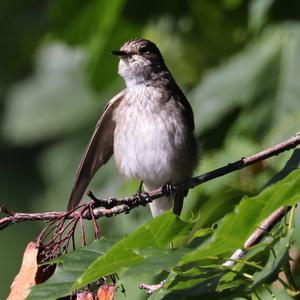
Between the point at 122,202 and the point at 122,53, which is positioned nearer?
the point at 122,202

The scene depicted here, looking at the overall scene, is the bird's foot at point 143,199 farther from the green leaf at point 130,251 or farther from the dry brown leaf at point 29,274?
the green leaf at point 130,251

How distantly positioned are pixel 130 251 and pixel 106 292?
43cm

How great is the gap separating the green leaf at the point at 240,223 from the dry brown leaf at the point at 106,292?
0.50m

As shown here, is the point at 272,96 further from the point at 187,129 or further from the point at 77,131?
the point at 77,131

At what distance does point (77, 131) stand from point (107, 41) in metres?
1.57

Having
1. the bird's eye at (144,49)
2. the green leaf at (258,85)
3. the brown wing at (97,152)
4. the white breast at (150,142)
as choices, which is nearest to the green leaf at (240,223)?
the brown wing at (97,152)

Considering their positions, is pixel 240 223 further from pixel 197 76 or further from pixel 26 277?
pixel 197 76

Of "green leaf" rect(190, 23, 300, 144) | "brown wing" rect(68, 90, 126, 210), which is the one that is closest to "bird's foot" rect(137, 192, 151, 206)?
"brown wing" rect(68, 90, 126, 210)

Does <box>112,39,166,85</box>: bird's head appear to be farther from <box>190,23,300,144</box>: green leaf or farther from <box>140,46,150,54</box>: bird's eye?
<box>190,23,300,144</box>: green leaf

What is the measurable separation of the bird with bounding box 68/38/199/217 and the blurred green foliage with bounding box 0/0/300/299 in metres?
0.12

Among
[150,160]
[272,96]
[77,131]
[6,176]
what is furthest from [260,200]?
[6,176]

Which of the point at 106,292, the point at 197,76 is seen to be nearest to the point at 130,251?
the point at 106,292

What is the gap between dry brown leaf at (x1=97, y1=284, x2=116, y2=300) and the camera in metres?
2.87

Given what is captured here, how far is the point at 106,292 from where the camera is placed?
289 cm
